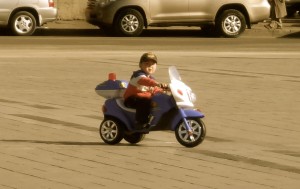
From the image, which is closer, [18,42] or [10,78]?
[10,78]

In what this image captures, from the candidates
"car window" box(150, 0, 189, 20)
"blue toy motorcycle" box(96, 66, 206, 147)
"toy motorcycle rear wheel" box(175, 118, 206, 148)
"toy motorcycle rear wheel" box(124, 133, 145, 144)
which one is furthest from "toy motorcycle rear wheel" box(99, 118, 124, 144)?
"car window" box(150, 0, 189, 20)

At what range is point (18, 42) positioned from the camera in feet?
86.2

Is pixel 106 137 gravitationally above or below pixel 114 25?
above

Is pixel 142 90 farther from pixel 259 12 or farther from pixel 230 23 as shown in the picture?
pixel 259 12

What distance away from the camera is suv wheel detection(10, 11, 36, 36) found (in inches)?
1137

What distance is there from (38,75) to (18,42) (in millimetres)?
8222

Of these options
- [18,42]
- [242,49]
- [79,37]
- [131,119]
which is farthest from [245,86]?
[79,37]

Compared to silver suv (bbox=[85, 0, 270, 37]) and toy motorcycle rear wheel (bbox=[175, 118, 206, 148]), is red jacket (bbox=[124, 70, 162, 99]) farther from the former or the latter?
silver suv (bbox=[85, 0, 270, 37])

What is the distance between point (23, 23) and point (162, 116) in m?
18.6

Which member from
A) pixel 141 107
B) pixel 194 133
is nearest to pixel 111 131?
pixel 141 107

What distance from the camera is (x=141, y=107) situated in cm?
1066

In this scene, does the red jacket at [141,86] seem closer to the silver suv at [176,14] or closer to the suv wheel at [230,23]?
the silver suv at [176,14]

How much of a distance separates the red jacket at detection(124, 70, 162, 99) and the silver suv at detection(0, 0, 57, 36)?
18310 millimetres

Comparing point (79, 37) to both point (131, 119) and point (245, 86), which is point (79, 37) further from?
point (131, 119)
